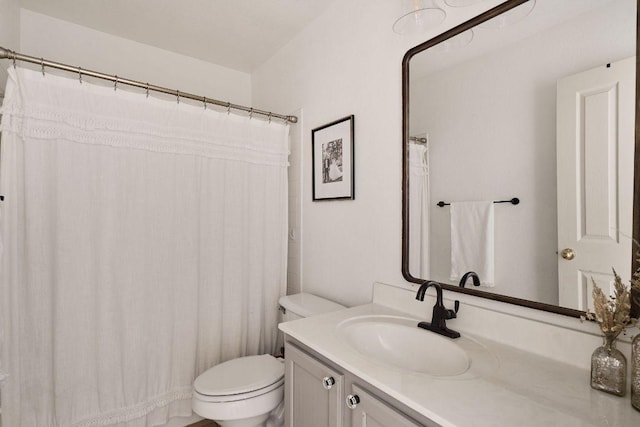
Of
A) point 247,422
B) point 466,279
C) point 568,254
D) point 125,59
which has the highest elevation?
point 125,59

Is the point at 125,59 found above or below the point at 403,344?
above

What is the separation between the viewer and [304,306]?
1.75 metres

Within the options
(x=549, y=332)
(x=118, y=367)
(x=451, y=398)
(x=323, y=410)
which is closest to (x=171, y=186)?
(x=118, y=367)

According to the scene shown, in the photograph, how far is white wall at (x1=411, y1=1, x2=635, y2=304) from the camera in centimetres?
93

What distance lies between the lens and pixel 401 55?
146cm

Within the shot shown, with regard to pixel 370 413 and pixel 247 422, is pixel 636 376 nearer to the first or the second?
pixel 370 413

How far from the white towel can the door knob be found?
22cm

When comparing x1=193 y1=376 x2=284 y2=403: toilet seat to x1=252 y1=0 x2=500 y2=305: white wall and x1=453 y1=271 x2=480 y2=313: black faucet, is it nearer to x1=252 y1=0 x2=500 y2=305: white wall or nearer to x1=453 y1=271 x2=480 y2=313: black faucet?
x1=252 y1=0 x2=500 y2=305: white wall

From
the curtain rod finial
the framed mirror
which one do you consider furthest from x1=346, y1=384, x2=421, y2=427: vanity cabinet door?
the curtain rod finial

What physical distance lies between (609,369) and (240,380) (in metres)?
1.38

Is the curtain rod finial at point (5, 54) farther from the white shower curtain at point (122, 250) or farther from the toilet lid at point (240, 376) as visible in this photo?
the toilet lid at point (240, 376)

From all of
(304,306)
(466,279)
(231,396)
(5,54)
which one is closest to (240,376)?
(231,396)

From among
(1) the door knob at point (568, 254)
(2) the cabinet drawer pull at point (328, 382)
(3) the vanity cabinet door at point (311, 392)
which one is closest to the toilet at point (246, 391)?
(3) the vanity cabinet door at point (311, 392)

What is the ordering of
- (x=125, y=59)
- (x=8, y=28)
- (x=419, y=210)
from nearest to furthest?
(x=419, y=210)
(x=8, y=28)
(x=125, y=59)
